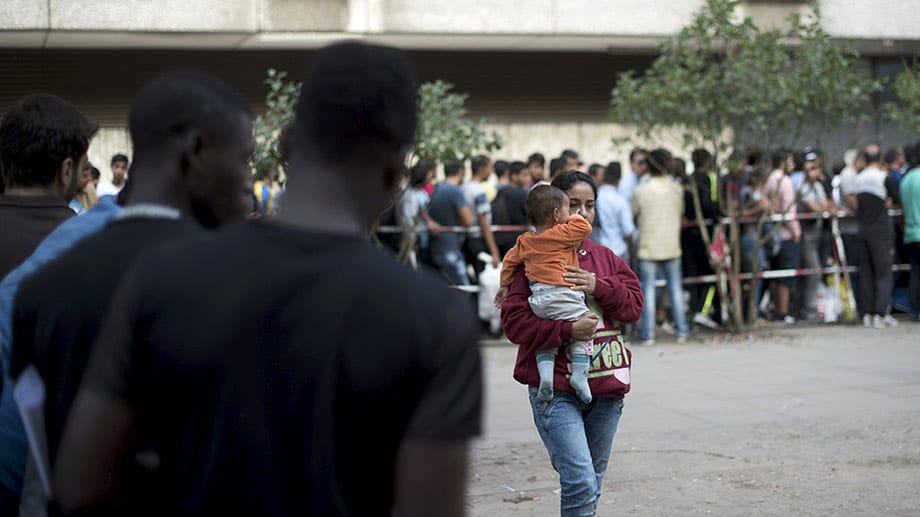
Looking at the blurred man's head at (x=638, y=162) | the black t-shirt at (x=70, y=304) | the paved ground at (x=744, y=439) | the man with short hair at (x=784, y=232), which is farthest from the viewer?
the man with short hair at (x=784, y=232)

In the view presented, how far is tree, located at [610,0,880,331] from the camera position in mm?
12914

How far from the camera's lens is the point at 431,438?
188 centimetres

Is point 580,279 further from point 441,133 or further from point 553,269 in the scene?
point 441,133

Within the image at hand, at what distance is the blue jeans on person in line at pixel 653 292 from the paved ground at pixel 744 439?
2.25ft

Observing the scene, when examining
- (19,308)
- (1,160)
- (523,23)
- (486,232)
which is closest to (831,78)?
(486,232)

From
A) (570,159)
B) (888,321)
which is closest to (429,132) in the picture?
(570,159)

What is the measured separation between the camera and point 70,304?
2.40 m

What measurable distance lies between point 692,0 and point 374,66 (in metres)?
18.2

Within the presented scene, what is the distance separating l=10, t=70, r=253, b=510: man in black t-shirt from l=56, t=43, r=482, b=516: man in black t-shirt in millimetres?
382

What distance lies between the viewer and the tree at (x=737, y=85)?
42.4ft

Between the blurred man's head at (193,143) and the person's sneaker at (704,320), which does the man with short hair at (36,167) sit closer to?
the blurred man's head at (193,143)

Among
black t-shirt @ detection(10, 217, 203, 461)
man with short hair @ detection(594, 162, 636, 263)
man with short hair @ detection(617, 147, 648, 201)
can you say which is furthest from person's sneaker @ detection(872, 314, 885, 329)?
black t-shirt @ detection(10, 217, 203, 461)

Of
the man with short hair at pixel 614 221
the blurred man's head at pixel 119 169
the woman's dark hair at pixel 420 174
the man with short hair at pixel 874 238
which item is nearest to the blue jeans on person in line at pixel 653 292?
the man with short hair at pixel 614 221

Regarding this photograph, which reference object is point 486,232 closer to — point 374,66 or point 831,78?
point 831,78
